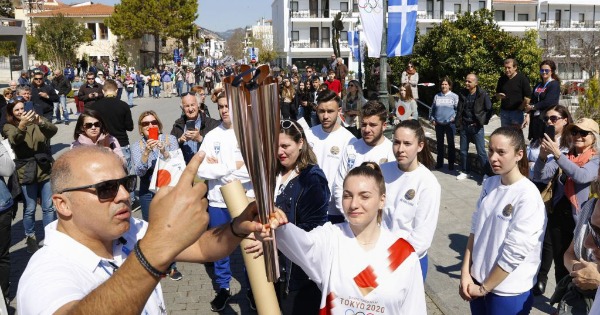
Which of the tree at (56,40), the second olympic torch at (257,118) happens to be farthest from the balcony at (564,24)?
the second olympic torch at (257,118)

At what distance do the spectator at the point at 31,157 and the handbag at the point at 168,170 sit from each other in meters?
1.89

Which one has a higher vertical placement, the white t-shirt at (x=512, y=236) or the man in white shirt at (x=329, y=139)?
the man in white shirt at (x=329, y=139)

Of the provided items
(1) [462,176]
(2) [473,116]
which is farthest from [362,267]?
(1) [462,176]

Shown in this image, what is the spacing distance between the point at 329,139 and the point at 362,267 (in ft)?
11.3

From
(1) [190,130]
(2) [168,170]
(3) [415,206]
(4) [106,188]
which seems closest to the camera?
(4) [106,188]

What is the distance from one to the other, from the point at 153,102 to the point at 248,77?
95.1 feet

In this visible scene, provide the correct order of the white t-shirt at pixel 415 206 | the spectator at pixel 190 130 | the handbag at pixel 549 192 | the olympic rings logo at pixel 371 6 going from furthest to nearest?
the olympic rings logo at pixel 371 6, the spectator at pixel 190 130, the handbag at pixel 549 192, the white t-shirt at pixel 415 206

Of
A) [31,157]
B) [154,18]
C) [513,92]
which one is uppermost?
[154,18]

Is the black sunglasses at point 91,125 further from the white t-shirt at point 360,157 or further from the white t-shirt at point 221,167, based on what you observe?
the white t-shirt at point 360,157

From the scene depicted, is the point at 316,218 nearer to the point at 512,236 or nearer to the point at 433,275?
the point at 512,236

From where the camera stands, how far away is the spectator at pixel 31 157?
6.70 metres

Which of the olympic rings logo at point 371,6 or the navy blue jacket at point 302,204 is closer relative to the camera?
the navy blue jacket at point 302,204

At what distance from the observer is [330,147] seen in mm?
6098

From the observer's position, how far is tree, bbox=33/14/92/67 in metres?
47.0
